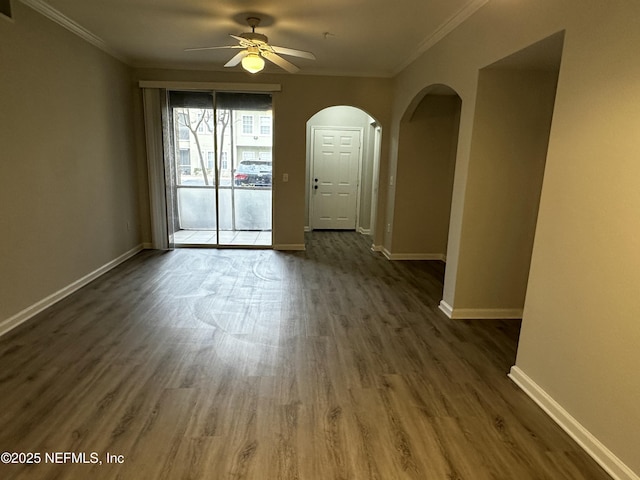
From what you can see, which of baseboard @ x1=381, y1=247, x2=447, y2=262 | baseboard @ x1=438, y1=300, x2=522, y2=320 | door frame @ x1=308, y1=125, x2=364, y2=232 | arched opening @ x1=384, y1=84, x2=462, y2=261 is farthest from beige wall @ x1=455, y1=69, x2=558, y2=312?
door frame @ x1=308, y1=125, x2=364, y2=232

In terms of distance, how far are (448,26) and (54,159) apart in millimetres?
3891

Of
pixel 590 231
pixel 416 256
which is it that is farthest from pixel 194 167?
pixel 590 231

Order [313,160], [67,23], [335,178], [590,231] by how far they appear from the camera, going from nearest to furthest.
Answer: [590,231] < [67,23] < [313,160] < [335,178]

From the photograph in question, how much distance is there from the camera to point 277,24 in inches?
147

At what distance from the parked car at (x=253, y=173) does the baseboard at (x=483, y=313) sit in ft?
11.8

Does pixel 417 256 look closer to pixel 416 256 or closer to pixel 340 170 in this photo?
pixel 416 256

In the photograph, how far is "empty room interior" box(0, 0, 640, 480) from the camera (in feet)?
5.99

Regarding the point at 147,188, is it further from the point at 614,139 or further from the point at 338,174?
the point at 614,139

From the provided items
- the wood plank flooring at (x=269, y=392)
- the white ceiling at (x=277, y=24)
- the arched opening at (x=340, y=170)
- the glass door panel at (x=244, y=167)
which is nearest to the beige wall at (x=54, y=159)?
the white ceiling at (x=277, y=24)

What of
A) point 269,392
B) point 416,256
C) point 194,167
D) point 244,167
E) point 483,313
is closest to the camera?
point 269,392

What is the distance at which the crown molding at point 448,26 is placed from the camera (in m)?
3.03

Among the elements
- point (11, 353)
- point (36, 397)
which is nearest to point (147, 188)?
point (11, 353)

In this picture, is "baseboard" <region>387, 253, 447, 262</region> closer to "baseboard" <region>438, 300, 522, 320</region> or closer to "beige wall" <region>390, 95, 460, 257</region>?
"beige wall" <region>390, 95, 460, 257</region>

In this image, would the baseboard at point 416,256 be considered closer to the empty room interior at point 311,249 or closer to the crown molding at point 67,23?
the empty room interior at point 311,249
